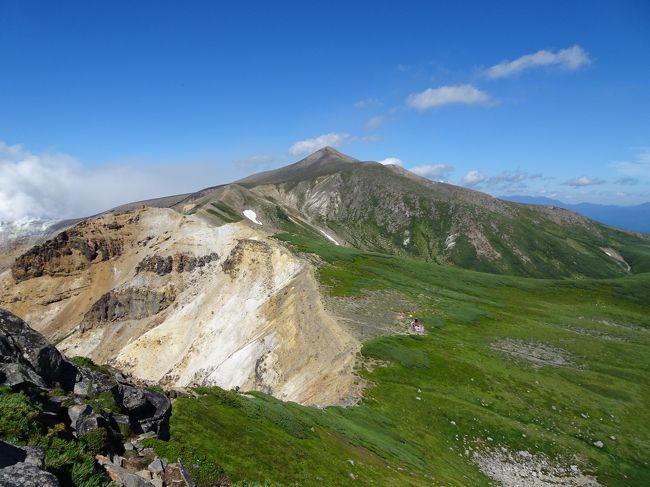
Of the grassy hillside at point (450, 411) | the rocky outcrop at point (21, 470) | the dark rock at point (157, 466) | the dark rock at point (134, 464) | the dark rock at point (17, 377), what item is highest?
the dark rock at point (17, 377)

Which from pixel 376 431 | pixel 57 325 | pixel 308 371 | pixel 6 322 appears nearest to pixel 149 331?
pixel 57 325

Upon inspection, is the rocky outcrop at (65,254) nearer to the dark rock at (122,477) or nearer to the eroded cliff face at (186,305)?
the eroded cliff face at (186,305)

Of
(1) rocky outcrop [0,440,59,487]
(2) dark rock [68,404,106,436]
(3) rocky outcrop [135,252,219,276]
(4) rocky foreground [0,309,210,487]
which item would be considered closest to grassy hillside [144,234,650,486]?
(4) rocky foreground [0,309,210,487]

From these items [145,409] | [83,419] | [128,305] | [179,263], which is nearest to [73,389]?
[145,409]

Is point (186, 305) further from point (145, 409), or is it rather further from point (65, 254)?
point (145, 409)

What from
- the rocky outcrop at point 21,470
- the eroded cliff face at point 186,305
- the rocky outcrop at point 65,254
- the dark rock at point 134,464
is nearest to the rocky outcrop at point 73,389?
the dark rock at point 134,464

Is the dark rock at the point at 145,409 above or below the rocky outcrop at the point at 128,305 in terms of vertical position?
above

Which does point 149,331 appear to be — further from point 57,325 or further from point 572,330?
point 572,330
